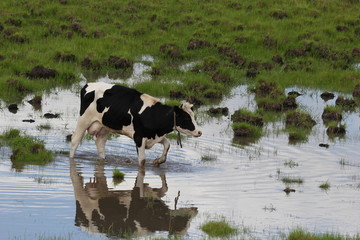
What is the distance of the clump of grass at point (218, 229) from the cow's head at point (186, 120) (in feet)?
17.7

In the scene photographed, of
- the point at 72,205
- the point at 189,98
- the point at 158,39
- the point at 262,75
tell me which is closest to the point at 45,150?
the point at 72,205

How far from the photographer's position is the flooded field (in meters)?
13.1

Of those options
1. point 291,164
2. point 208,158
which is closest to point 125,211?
point 208,158

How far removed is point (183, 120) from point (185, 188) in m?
2.55

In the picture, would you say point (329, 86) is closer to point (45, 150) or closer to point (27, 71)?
point (27, 71)

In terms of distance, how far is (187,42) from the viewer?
33.2 meters

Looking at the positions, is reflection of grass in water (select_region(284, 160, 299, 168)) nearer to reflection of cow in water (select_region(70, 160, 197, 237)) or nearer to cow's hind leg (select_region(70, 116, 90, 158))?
reflection of cow in water (select_region(70, 160, 197, 237))

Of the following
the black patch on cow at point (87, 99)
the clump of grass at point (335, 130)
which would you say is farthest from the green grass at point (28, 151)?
the clump of grass at point (335, 130)

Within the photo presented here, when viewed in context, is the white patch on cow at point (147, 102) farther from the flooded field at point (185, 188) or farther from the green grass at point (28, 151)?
the green grass at point (28, 151)

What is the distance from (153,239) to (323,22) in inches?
993

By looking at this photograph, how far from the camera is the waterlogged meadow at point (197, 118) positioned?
543 inches

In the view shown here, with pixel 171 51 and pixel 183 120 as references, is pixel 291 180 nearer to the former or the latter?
pixel 183 120

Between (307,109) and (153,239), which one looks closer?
(153,239)

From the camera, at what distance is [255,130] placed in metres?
22.3
